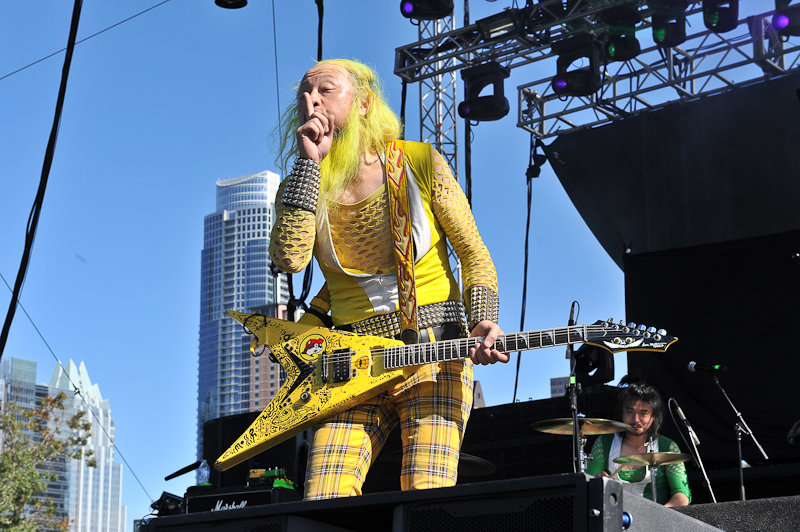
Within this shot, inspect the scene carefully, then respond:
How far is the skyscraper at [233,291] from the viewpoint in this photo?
50.6 meters

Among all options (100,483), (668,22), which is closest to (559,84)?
(668,22)

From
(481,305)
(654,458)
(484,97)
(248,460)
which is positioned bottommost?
(248,460)

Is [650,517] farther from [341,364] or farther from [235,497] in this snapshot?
[235,497]

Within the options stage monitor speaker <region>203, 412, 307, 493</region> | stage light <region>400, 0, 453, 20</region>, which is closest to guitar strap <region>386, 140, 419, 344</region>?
stage monitor speaker <region>203, 412, 307, 493</region>

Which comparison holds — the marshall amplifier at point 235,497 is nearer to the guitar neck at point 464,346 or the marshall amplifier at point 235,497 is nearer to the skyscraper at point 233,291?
the guitar neck at point 464,346

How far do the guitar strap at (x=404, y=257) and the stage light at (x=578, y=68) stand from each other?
17.7 ft

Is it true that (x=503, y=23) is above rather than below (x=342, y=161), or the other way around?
above

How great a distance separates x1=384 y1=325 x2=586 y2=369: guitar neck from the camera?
2588 mm

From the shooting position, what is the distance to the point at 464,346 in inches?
102

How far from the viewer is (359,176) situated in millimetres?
2877

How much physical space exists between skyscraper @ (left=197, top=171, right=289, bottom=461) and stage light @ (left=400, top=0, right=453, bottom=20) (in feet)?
138

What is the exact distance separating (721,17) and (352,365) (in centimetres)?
597

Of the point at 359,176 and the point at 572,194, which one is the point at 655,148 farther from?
the point at 359,176

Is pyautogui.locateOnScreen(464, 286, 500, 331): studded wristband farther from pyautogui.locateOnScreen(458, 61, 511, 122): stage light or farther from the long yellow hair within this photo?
pyautogui.locateOnScreen(458, 61, 511, 122): stage light
